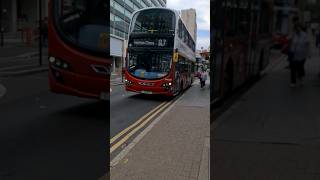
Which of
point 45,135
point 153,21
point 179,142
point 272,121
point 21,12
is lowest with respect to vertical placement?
point 45,135

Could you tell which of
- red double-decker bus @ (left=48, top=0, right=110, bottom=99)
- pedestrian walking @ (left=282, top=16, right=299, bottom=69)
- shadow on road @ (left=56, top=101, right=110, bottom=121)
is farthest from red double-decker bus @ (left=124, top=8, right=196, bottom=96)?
shadow on road @ (left=56, top=101, right=110, bottom=121)

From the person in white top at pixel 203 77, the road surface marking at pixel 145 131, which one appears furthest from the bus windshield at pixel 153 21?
the road surface marking at pixel 145 131

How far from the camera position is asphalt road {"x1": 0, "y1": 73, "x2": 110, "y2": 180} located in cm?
374

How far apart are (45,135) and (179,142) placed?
6.65 ft

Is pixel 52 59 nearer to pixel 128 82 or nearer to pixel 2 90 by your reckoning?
pixel 2 90

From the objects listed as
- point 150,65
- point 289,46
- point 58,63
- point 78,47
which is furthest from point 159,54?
point 58,63

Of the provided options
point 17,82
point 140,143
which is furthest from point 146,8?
point 17,82

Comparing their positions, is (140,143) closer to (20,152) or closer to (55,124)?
(55,124)

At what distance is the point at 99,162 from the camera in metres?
4.04

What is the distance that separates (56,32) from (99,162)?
1.12 m

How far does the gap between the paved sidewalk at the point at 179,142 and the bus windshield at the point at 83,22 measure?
565mm

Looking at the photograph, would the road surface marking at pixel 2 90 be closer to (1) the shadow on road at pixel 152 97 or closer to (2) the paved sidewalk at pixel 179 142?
(2) the paved sidewalk at pixel 179 142

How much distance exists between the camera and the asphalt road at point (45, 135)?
3.74m

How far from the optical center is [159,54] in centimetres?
239
